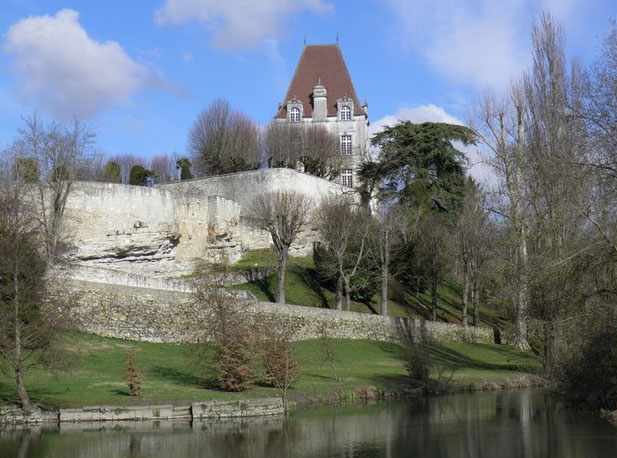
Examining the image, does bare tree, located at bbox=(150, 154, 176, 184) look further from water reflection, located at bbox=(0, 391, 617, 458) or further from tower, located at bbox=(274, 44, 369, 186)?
water reflection, located at bbox=(0, 391, 617, 458)

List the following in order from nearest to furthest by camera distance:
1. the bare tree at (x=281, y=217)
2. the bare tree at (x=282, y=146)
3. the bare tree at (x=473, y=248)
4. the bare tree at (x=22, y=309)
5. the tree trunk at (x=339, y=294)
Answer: the bare tree at (x=22, y=309) → the tree trunk at (x=339, y=294) → the bare tree at (x=281, y=217) → the bare tree at (x=473, y=248) → the bare tree at (x=282, y=146)

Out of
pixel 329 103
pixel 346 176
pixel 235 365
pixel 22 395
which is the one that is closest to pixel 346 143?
pixel 329 103

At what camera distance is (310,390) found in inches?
959

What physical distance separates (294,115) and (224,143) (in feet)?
31.7

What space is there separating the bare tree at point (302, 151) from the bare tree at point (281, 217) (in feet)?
29.6

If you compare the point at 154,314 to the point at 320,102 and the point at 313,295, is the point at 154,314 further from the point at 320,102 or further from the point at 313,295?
the point at 320,102

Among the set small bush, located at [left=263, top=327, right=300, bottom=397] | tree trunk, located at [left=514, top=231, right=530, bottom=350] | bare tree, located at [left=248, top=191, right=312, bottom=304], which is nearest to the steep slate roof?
bare tree, located at [left=248, top=191, right=312, bottom=304]

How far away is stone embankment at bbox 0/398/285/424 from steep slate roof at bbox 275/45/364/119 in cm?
4385

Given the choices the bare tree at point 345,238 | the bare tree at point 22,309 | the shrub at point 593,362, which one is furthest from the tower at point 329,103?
the bare tree at point 22,309

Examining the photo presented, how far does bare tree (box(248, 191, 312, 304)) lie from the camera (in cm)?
3997

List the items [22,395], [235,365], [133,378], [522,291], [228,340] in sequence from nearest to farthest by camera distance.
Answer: [22,395]
[133,378]
[235,365]
[228,340]
[522,291]

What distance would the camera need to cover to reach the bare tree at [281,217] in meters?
40.0

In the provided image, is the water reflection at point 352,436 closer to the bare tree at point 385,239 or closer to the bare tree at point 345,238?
the bare tree at point 385,239

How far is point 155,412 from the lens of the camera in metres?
20.7
